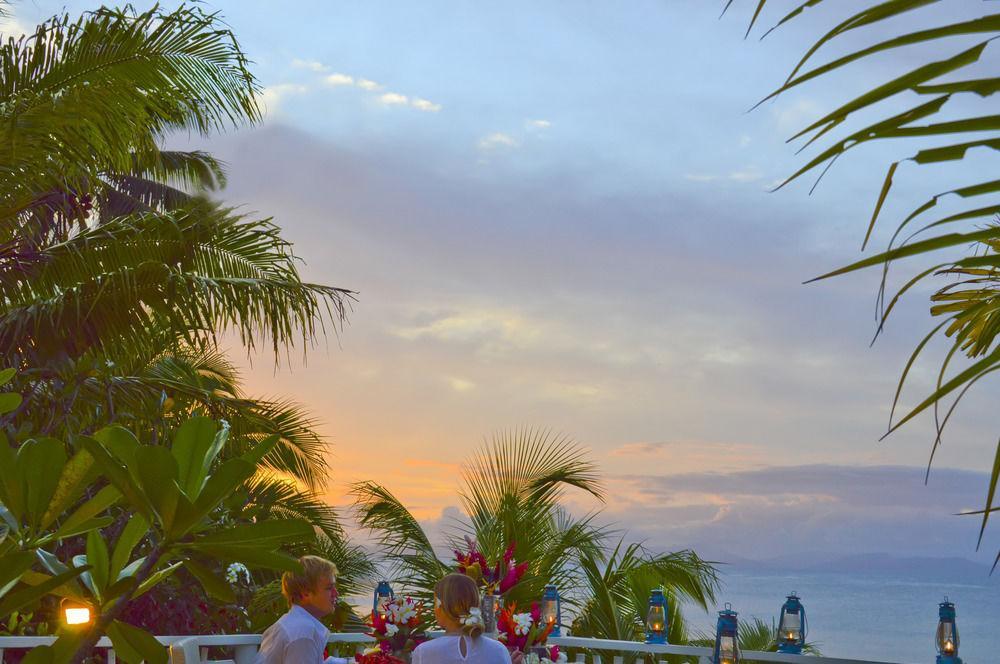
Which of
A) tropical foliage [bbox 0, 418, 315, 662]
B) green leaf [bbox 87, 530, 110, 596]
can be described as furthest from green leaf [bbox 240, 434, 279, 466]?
green leaf [bbox 87, 530, 110, 596]

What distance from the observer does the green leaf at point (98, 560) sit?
1127 millimetres

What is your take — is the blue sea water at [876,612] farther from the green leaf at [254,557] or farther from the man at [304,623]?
the green leaf at [254,557]

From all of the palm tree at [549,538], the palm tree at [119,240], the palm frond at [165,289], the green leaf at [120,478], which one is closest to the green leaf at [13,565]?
the green leaf at [120,478]

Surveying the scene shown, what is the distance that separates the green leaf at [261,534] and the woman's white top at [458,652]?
9.94ft

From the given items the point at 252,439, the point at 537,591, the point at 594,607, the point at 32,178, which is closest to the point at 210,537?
the point at 32,178

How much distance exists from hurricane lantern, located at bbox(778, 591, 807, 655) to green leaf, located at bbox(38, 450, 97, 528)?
169 inches

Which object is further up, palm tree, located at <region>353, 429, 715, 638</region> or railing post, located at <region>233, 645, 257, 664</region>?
palm tree, located at <region>353, 429, 715, 638</region>

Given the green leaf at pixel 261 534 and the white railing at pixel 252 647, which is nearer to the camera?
the green leaf at pixel 261 534

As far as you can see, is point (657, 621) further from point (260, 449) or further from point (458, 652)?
point (260, 449)

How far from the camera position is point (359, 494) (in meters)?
10.6

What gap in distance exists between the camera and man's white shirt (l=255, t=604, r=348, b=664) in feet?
14.1

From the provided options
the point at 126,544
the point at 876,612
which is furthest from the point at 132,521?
the point at 876,612

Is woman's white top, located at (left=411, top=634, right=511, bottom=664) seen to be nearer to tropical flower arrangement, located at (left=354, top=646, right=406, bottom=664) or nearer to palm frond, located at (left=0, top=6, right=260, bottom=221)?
tropical flower arrangement, located at (left=354, top=646, right=406, bottom=664)

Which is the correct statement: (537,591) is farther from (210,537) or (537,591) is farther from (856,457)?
(856,457)
